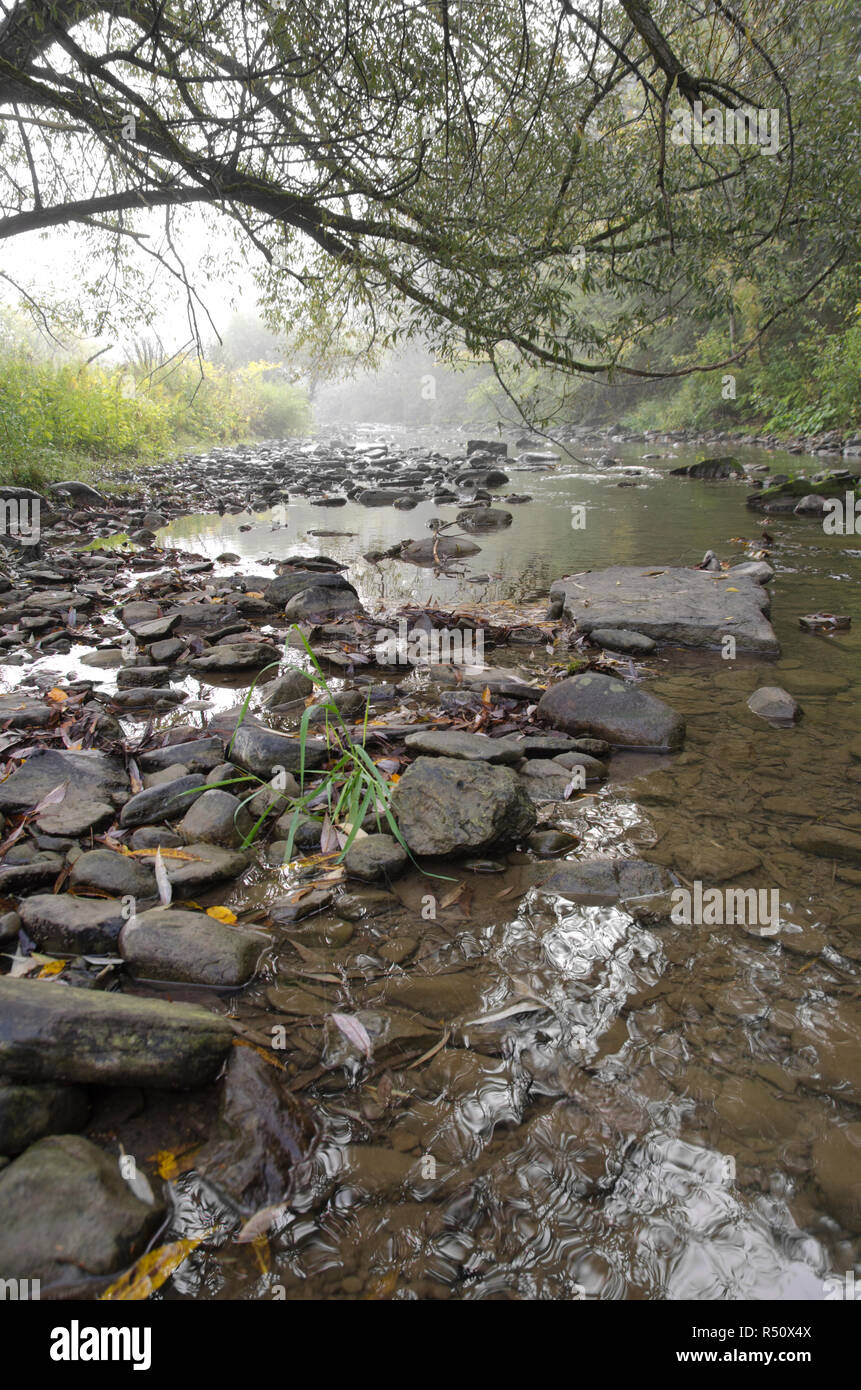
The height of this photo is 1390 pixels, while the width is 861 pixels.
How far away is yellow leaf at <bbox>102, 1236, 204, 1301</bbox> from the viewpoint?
121cm

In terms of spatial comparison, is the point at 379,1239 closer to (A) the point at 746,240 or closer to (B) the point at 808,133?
(A) the point at 746,240

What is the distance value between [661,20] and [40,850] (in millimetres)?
6971

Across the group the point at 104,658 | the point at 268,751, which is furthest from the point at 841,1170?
A: the point at 104,658

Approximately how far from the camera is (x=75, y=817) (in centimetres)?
255

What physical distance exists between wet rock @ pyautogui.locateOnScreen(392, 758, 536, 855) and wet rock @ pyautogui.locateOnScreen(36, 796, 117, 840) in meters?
1.05

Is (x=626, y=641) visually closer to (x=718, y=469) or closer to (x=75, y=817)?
(x=75, y=817)

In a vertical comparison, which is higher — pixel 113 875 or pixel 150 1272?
pixel 113 875

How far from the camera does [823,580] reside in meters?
6.32

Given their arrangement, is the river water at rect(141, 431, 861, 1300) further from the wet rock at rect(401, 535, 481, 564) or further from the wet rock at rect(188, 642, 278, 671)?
the wet rock at rect(401, 535, 481, 564)

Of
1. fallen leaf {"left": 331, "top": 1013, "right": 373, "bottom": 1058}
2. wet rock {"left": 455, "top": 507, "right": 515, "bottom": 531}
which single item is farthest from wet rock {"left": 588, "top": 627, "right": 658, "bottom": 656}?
→ wet rock {"left": 455, "top": 507, "right": 515, "bottom": 531}

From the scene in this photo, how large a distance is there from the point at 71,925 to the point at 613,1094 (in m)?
1.46

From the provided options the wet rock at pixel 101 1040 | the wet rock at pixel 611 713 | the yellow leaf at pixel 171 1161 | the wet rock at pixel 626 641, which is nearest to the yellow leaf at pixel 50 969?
the wet rock at pixel 101 1040

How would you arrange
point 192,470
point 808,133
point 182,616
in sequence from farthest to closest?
point 192,470, point 808,133, point 182,616
